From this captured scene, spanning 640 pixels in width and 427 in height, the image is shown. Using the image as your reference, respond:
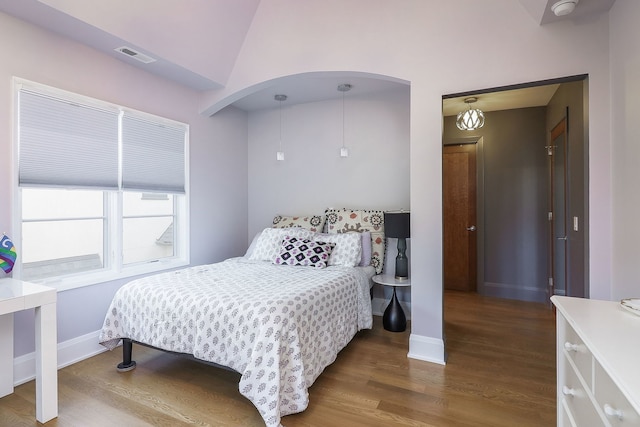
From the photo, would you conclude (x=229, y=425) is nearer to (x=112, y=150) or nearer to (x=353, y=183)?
(x=112, y=150)

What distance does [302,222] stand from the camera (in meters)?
4.17

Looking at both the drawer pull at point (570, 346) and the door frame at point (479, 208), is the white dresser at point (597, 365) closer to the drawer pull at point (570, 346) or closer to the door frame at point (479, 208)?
the drawer pull at point (570, 346)

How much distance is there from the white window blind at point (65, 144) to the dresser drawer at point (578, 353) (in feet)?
11.1

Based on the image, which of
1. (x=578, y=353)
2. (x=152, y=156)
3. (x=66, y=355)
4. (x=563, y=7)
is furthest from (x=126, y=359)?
(x=563, y=7)

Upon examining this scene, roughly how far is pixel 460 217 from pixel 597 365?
3.90m

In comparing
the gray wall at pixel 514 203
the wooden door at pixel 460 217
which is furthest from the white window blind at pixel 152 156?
the gray wall at pixel 514 203

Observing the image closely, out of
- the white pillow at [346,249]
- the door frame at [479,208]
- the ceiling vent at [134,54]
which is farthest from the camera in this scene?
the door frame at [479,208]

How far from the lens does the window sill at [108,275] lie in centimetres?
260

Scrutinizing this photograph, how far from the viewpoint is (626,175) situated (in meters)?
1.84

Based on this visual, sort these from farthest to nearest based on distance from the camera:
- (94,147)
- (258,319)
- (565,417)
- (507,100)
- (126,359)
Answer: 1. (507,100)
2. (94,147)
3. (126,359)
4. (258,319)
5. (565,417)

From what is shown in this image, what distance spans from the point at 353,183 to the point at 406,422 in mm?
2747

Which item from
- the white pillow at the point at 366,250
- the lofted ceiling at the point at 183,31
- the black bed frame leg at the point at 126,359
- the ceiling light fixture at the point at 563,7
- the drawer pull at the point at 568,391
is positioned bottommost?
the black bed frame leg at the point at 126,359

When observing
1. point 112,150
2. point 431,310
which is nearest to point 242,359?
point 431,310

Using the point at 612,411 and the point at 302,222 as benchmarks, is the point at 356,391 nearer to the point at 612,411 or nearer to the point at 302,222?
the point at 612,411
